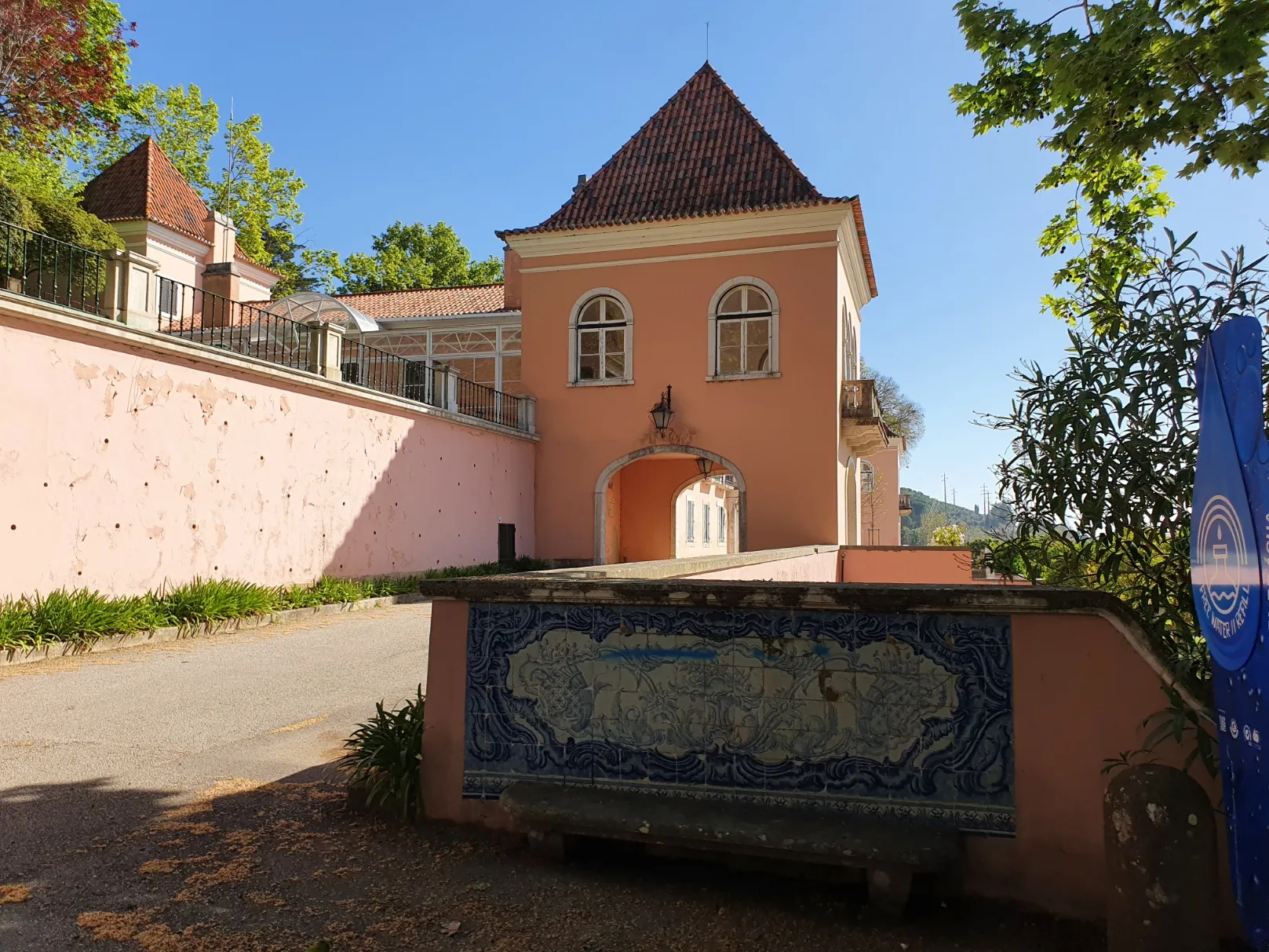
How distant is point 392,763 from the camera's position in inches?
160

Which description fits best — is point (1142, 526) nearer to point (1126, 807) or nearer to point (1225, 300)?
point (1225, 300)

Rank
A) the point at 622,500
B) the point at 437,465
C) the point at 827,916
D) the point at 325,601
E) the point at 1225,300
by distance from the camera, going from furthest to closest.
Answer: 1. the point at 622,500
2. the point at 437,465
3. the point at 325,601
4. the point at 1225,300
5. the point at 827,916

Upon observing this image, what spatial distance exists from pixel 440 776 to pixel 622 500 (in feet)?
63.1

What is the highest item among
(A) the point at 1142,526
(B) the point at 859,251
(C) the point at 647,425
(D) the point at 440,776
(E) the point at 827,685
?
(B) the point at 859,251

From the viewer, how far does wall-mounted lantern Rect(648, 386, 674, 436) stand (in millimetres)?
19109

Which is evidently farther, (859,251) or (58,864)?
(859,251)

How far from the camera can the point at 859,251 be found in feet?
67.9

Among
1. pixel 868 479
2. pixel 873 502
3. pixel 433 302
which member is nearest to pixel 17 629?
pixel 433 302

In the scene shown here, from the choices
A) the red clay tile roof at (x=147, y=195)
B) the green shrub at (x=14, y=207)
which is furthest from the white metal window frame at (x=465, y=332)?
the green shrub at (x=14, y=207)

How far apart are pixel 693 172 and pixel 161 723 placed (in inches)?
678

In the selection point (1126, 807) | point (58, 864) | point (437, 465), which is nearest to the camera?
point (1126, 807)

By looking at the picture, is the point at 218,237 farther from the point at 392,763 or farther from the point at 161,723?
the point at 392,763

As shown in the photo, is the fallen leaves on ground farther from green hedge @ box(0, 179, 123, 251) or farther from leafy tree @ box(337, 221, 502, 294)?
leafy tree @ box(337, 221, 502, 294)

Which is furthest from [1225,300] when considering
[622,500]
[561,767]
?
[622,500]
